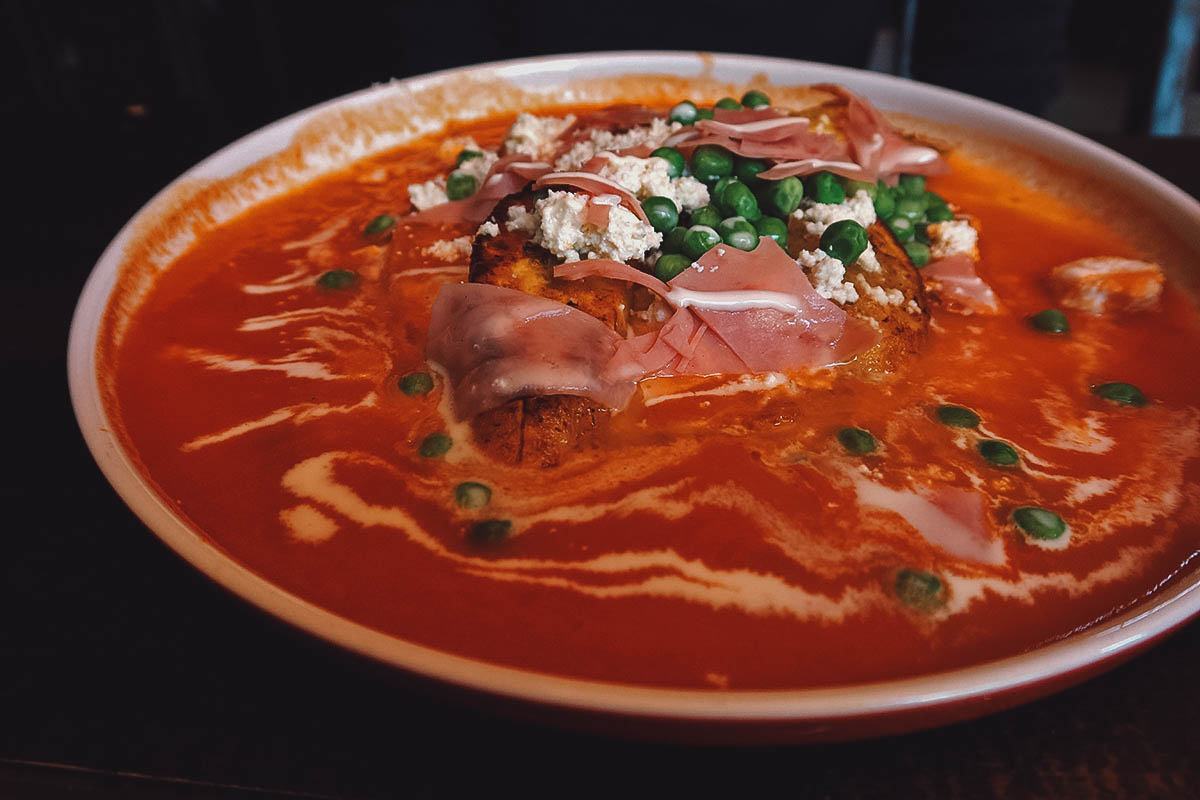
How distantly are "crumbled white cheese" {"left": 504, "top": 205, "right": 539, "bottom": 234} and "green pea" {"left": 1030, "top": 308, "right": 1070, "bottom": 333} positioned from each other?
1.60 meters

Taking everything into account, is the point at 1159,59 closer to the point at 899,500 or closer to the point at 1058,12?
the point at 1058,12

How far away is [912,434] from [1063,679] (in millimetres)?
854

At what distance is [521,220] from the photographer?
252 cm

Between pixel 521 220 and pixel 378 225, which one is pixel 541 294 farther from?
pixel 378 225

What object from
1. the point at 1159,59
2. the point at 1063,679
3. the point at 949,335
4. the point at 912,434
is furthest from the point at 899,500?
the point at 1159,59

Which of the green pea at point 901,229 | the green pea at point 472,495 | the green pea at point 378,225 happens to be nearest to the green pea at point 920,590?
the green pea at point 472,495

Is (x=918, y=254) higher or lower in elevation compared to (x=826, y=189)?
lower

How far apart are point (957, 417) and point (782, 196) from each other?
2.97ft

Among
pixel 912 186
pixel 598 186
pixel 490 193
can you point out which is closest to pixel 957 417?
pixel 598 186

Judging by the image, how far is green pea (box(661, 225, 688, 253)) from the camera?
8.01ft

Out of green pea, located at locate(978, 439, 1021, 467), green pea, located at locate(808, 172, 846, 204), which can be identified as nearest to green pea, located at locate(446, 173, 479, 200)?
green pea, located at locate(808, 172, 846, 204)

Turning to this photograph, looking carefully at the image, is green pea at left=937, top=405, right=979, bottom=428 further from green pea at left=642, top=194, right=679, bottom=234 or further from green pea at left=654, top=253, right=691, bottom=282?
green pea at left=642, top=194, right=679, bottom=234

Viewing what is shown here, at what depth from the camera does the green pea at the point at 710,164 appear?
2.69m

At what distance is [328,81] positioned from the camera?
765 cm
